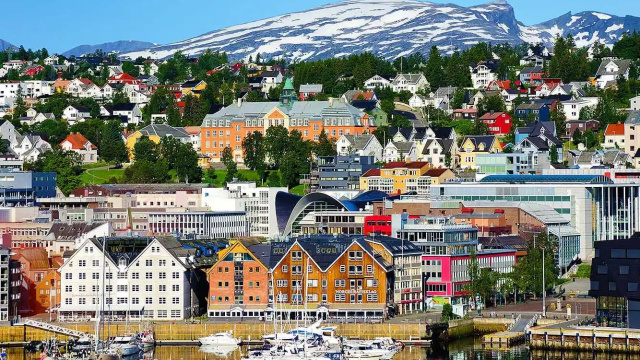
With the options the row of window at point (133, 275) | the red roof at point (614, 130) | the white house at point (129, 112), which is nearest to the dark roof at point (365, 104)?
the white house at point (129, 112)

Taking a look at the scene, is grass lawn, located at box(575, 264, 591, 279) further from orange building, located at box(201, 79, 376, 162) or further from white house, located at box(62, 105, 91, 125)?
white house, located at box(62, 105, 91, 125)

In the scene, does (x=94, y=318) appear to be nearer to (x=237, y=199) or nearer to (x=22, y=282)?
(x=22, y=282)

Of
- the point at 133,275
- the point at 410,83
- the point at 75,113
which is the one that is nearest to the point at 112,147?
the point at 75,113

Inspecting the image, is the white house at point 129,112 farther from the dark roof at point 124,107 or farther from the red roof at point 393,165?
the red roof at point 393,165

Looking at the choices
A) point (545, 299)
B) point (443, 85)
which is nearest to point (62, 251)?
point (545, 299)

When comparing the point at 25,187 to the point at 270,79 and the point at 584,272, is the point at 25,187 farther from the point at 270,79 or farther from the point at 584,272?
the point at 270,79

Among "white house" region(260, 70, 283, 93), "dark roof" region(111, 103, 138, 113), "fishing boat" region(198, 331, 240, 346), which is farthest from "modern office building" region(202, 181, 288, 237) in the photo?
"white house" region(260, 70, 283, 93)

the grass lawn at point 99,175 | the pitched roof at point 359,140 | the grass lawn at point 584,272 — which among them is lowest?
the grass lawn at point 584,272
